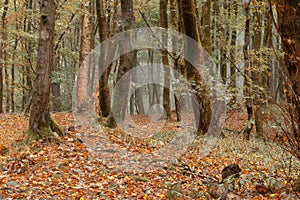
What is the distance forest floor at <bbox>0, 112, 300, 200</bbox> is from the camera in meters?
5.58

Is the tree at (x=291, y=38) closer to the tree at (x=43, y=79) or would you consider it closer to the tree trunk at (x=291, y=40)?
Result: the tree trunk at (x=291, y=40)

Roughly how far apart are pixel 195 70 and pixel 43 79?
474cm

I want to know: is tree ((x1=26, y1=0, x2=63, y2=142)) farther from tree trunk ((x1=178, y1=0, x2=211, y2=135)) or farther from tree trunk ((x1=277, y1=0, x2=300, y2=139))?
tree trunk ((x1=277, y1=0, x2=300, y2=139))

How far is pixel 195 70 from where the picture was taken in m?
10.8

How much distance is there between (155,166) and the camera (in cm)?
783

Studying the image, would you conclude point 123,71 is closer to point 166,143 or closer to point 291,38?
point 166,143

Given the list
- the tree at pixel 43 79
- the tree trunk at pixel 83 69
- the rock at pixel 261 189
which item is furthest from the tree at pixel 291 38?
the tree trunk at pixel 83 69

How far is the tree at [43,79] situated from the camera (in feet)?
29.0

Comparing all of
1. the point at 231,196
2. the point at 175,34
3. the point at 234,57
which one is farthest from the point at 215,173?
the point at 175,34

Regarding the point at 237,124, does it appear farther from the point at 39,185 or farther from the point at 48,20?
the point at 39,185

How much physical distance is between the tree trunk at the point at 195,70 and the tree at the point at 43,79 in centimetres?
432

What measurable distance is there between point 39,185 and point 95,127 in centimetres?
545

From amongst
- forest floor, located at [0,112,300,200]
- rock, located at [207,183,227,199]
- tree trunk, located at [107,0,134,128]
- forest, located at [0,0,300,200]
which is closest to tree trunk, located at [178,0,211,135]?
forest, located at [0,0,300,200]

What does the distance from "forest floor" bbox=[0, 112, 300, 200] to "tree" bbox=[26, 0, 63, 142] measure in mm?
536
